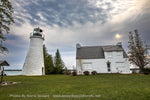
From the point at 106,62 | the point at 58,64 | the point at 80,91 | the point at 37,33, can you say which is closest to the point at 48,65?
the point at 58,64

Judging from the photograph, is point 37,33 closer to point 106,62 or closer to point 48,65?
point 48,65

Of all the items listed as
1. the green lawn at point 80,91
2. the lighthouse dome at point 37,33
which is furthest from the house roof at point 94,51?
the green lawn at point 80,91

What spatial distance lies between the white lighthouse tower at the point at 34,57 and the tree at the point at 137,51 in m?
25.6

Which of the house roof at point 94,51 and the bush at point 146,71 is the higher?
the house roof at point 94,51

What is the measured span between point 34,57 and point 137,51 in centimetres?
2849

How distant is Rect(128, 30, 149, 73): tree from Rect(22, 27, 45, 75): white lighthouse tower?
84.0ft

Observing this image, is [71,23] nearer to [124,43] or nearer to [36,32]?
[36,32]

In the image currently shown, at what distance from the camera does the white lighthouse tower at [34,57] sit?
69.3 ft

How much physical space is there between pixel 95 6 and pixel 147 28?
13465mm

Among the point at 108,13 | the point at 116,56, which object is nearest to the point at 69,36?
the point at 108,13

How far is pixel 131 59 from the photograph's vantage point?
81.9 ft

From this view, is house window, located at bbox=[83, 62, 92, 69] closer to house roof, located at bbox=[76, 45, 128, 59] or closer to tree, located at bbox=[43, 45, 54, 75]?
house roof, located at bbox=[76, 45, 128, 59]

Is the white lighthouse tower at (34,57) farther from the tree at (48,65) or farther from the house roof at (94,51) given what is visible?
the tree at (48,65)

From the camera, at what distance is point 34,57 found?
71.1ft
